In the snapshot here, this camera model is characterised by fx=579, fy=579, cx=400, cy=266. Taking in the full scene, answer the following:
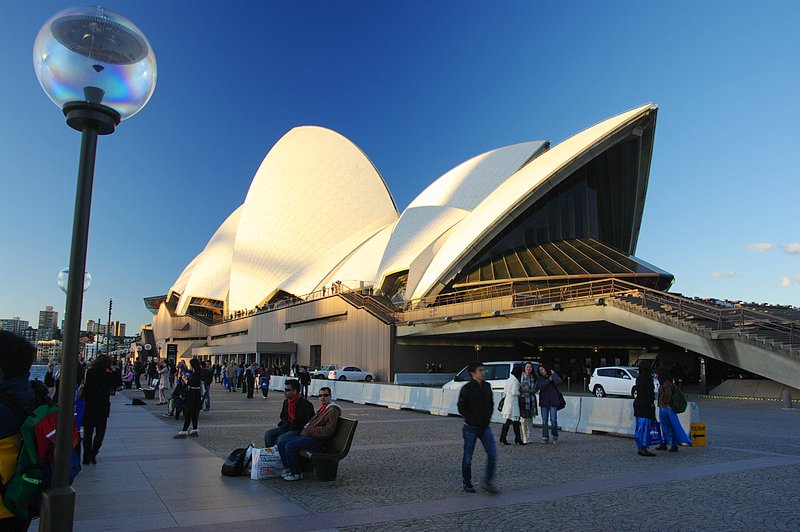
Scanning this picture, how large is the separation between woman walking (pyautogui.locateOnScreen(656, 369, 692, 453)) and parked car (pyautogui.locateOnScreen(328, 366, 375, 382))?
24.3 metres

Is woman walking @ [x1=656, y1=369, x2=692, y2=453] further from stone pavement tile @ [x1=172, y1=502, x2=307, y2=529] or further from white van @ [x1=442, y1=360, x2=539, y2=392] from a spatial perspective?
white van @ [x1=442, y1=360, x2=539, y2=392]

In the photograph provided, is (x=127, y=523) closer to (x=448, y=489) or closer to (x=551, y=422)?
(x=448, y=489)

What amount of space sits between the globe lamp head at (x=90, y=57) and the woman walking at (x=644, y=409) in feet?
27.3

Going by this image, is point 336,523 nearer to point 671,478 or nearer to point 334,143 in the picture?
point 671,478

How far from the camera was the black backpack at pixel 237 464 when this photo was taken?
24.2 feet

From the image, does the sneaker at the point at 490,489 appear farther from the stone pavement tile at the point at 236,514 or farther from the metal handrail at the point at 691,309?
the metal handrail at the point at 691,309

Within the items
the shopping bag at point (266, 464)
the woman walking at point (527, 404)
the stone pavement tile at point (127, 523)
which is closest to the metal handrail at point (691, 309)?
the woman walking at point (527, 404)

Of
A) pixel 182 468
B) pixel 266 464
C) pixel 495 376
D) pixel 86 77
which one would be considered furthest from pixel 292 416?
pixel 495 376

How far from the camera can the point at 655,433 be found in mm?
9539

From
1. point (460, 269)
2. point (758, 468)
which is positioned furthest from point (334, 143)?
point (758, 468)

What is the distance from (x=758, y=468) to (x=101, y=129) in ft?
29.5

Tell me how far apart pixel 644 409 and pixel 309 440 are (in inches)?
219

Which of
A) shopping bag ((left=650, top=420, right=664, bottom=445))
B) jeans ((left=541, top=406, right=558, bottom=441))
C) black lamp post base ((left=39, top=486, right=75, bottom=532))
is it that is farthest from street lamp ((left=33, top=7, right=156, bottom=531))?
jeans ((left=541, top=406, right=558, bottom=441))

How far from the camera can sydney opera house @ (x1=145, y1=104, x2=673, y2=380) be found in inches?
1387
